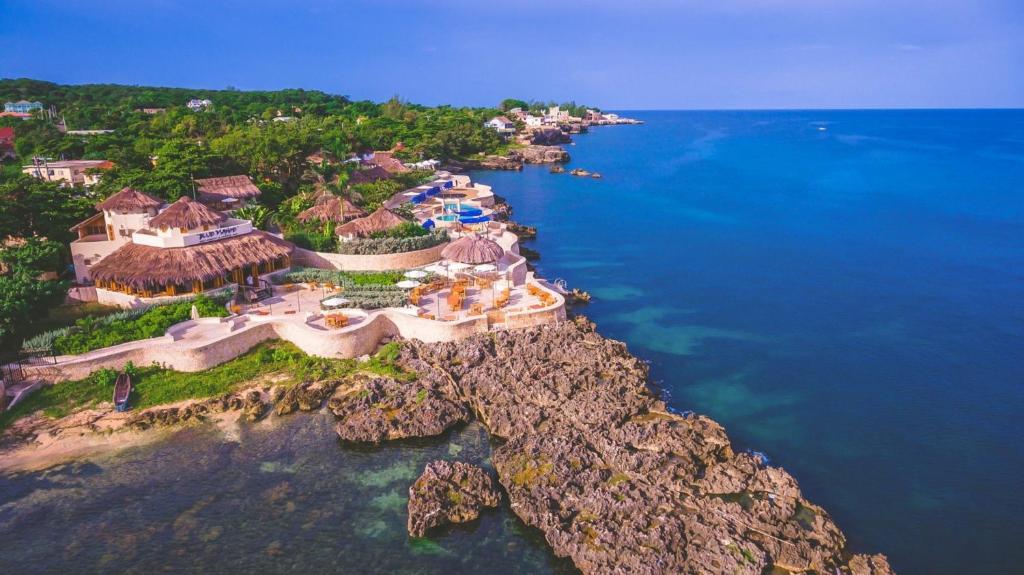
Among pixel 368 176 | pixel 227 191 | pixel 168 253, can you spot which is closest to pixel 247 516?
pixel 168 253

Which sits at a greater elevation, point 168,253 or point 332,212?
point 332,212

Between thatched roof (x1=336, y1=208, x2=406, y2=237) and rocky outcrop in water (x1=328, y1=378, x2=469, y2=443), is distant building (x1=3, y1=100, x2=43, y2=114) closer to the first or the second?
thatched roof (x1=336, y1=208, x2=406, y2=237)

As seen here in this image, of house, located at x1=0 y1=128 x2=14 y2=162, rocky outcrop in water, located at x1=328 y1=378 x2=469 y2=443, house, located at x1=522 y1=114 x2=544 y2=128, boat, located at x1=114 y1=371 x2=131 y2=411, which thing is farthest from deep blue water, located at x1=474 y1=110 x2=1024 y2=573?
house, located at x1=522 y1=114 x2=544 y2=128

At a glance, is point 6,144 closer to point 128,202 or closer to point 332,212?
point 128,202

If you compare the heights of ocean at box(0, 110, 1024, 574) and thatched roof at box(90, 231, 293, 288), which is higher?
thatched roof at box(90, 231, 293, 288)

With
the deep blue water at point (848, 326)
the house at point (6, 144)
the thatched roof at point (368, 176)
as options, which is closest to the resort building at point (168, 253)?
the deep blue water at point (848, 326)

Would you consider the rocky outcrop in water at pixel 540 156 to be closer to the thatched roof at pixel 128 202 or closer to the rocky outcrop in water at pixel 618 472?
the thatched roof at pixel 128 202
